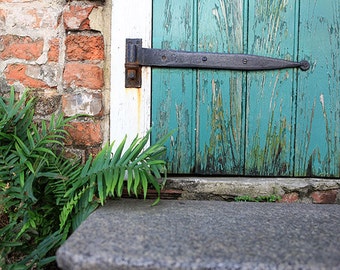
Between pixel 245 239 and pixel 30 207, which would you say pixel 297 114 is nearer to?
pixel 245 239

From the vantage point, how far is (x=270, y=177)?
1.86m

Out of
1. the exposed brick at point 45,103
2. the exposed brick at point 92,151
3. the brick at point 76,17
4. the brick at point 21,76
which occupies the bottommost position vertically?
the exposed brick at point 92,151

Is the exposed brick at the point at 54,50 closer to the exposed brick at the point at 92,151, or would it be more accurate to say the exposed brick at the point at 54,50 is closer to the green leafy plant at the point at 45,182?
the green leafy plant at the point at 45,182

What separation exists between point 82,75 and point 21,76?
0.94 feet

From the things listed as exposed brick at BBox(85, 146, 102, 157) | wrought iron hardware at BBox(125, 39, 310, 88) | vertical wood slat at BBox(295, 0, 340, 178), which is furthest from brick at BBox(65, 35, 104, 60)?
vertical wood slat at BBox(295, 0, 340, 178)

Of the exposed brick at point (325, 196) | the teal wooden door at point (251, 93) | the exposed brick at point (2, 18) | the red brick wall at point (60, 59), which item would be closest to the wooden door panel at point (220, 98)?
the teal wooden door at point (251, 93)

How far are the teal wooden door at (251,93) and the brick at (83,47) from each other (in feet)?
0.85

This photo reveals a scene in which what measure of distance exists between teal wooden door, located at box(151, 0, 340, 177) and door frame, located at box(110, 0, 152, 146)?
4 cm

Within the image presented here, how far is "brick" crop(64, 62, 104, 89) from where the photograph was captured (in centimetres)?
178

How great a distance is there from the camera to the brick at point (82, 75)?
1.78 metres

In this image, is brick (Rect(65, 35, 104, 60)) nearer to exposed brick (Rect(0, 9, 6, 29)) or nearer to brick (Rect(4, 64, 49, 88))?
brick (Rect(4, 64, 49, 88))

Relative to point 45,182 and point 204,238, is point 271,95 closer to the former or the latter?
point 204,238

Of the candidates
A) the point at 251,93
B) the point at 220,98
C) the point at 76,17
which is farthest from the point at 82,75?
the point at 251,93

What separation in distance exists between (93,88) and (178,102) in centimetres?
39
